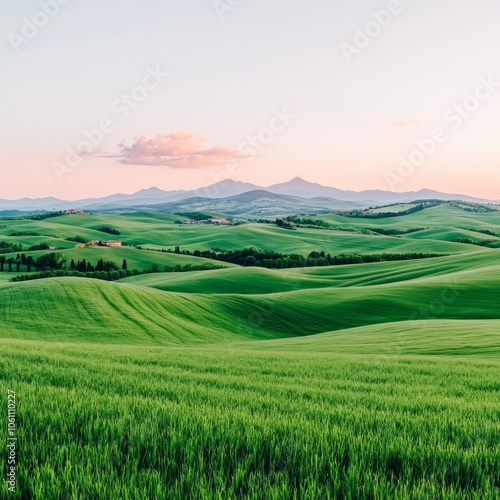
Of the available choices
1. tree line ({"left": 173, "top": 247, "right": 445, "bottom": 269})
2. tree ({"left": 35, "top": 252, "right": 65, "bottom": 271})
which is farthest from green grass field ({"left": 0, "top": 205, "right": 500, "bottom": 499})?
tree ({"left": 35, "top": 252, "right": 65, "bottom": 271})

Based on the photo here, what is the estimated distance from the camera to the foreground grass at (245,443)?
12.0ft

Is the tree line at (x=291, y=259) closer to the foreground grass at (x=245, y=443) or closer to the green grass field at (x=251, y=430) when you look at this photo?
the green grass field at (x=251, y=430)

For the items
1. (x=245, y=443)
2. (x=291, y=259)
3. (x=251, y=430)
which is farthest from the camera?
(x=291, y=259)

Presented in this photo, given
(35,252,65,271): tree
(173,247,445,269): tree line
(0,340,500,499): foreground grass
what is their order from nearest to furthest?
(0,340,500,499): foreground grass, (35,252,65,271): tree, (173,247,445,269): tree line

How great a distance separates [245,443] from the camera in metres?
4.73

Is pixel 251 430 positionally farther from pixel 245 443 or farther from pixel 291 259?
pixel 291 259

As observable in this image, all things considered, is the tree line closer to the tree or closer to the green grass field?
the tree

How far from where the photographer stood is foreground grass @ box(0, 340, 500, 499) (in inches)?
144

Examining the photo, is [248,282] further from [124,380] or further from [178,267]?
[124,380]

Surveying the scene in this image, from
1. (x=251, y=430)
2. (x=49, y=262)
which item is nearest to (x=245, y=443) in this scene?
(x=251, y=430)

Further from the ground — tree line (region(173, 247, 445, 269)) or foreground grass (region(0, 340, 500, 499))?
tree line (region(173, 247, 445, 269))

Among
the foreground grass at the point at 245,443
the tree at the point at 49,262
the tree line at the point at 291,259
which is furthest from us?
the tree line at the point at 291,259

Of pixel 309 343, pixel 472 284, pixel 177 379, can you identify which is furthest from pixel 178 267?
pixel 177 379

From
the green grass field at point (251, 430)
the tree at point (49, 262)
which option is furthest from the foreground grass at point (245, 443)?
the tree at point (49, 262)
